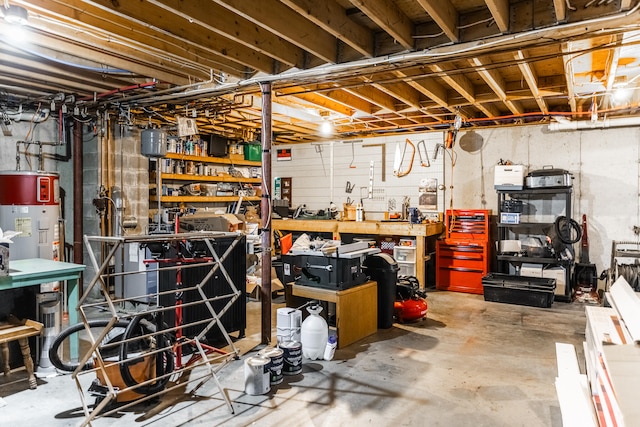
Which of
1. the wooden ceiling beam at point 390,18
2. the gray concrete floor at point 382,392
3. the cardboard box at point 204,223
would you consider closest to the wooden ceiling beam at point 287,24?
the wooden ceiling beam at point 390,18

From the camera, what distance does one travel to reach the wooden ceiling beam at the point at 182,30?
297 cm

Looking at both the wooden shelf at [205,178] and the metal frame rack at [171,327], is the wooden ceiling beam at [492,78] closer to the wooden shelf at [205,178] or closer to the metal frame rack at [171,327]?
the metal frame rack at [171,327]

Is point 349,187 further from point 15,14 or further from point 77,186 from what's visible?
point 15,14

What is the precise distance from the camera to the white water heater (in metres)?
4.69

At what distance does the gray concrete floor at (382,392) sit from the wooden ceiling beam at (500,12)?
2643 mm

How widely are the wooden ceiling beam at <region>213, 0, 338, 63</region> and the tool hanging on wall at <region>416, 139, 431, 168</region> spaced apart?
13.6 feet

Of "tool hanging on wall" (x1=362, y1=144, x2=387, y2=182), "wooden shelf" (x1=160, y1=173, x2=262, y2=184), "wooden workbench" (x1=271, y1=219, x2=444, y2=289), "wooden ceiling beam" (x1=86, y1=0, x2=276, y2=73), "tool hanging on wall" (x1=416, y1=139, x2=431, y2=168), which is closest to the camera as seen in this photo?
"wooden ceiling beam" (x1=86, y1=0, x2=276, y2=73)

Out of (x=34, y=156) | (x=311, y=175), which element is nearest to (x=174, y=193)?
(x=34, y=156)

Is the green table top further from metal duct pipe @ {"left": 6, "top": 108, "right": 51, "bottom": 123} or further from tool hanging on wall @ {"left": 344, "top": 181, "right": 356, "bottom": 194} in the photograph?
tool hanging on wall @ {"left": 344, "top": 181, "right": 356, "bottom": 194}

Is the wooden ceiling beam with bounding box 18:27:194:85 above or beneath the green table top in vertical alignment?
above

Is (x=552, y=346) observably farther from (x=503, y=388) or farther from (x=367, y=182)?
(x=367, y=182)

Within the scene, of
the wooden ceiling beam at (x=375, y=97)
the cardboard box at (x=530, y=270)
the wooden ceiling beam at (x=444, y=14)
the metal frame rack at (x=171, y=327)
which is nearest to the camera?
the metal frame rack at (x=171, y=327)

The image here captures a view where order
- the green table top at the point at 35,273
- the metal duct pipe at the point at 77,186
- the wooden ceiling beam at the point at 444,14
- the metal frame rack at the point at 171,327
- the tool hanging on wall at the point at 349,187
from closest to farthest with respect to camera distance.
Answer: the metal frame rack at the point at 171,327, the wooden ceiling beam at the point at 444,14, the green table top at the point at 35,273, the metal duct pipe at the point at 77,186, the tool hanging on wall at the point at 349,187

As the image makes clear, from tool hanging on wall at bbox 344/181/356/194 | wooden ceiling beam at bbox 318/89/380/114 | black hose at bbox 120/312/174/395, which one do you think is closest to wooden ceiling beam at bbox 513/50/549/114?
wooden ceiling beam at bbox 318/89/380/114
